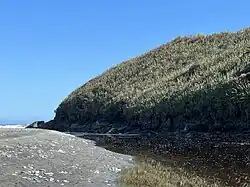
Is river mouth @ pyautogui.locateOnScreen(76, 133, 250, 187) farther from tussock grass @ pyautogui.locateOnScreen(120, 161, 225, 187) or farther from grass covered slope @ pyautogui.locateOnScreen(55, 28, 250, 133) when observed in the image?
grass covered slope @ pyautogui.locateOnScreen(55, 28, 250, 133)

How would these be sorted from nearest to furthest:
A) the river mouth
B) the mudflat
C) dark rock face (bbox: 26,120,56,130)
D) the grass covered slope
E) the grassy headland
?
the mudflat
the river mouth
the grassy headland
the grass covered slope
dark rock face (bbox: 26,120,56,130)

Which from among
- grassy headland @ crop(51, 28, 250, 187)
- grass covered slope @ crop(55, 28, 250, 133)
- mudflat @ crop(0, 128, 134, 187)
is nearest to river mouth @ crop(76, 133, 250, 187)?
grassy headland @ crop(51, 28, 250, 187)

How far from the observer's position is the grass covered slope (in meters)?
48.3

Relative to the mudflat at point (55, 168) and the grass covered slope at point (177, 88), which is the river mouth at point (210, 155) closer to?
the mudflat at point (55, 168)

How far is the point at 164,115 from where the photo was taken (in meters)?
55.9

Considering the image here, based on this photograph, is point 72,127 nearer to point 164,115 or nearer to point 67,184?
point 164,115

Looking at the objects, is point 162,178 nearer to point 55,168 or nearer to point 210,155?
point 55,168

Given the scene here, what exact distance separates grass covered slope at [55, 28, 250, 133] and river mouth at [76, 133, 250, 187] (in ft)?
16.9

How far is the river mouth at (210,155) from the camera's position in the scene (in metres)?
22.3

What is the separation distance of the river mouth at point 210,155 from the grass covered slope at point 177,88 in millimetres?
5160

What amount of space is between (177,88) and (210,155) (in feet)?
106

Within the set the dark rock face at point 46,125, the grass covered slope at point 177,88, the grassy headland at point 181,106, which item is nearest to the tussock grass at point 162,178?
the grassy headland at point 181,106

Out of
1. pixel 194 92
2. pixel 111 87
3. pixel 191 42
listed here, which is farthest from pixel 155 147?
pixel 191 42

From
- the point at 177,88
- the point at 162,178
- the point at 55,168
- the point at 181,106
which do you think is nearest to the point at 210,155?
the point at 162,178
